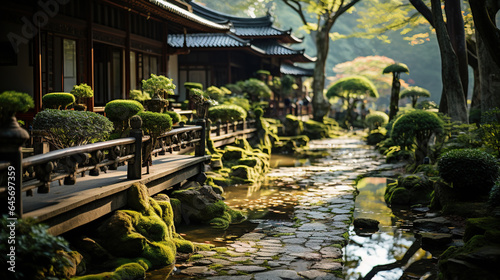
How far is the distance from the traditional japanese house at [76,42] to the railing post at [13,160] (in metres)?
7.50

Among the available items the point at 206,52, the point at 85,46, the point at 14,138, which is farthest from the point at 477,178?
the point at 206,52

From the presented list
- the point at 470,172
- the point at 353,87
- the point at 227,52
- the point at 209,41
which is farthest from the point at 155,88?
the point at 353,87

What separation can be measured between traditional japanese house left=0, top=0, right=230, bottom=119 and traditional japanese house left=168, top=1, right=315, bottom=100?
3144 millimetres

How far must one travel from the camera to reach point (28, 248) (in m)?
4.98

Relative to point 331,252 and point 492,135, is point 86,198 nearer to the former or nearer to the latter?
point 331,252

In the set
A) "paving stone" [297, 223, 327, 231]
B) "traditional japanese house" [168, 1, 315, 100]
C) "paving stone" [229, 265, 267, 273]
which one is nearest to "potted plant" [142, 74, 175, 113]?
"paving stone" [297, 223, 327, 231]

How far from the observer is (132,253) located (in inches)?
285

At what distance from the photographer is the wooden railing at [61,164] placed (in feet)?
17.4

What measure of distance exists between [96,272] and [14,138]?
2.28 meters

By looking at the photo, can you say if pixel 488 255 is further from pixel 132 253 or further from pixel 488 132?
pixel 488 132

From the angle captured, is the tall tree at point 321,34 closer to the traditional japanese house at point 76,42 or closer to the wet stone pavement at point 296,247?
the traditional japanese house at point 76,42

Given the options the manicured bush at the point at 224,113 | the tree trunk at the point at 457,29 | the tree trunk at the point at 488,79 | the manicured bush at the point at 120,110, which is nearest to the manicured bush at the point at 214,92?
the manicured bush at the point at 224,113

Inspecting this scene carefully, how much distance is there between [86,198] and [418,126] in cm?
1216

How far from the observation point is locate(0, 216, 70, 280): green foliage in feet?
16.3
